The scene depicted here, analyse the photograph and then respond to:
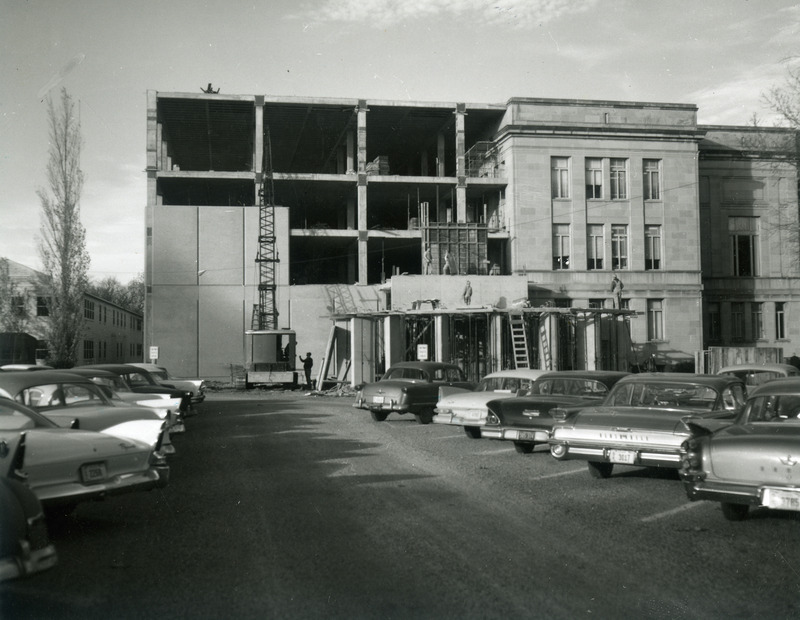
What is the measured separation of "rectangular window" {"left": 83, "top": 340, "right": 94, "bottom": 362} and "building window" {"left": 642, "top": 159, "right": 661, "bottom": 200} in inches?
1509

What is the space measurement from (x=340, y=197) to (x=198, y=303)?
39.9 ft

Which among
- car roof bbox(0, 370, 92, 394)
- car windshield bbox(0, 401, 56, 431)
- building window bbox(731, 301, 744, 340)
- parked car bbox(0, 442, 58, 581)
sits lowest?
parked car bbox(0, 442, 58, 581)

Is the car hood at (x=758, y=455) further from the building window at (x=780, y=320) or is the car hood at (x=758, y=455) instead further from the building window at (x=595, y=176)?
the building window at (x=780, y=320)

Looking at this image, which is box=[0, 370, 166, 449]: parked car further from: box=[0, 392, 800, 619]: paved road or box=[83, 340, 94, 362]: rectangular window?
box=[83, 340, 94, 362]: rectangular window

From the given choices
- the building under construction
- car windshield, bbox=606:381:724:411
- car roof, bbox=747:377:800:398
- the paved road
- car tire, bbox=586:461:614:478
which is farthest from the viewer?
the building under construction

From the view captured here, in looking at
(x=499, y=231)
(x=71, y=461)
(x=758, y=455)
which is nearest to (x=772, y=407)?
(x=758, y=455)

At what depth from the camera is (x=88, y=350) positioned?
5594cm

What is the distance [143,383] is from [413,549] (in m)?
12.6

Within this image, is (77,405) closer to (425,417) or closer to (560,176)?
(425,417)

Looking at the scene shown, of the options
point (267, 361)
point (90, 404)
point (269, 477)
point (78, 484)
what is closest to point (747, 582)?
point (78, 484)

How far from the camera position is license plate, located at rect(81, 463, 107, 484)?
6.81 meters

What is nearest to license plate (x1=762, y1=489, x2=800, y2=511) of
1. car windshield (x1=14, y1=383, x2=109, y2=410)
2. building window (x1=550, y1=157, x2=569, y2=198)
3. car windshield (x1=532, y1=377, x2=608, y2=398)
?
car windshield (x1=532, y1=377, x2=608, y2=398)

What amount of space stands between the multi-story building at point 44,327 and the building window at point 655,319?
102ft

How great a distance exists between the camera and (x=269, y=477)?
33.3 feet
